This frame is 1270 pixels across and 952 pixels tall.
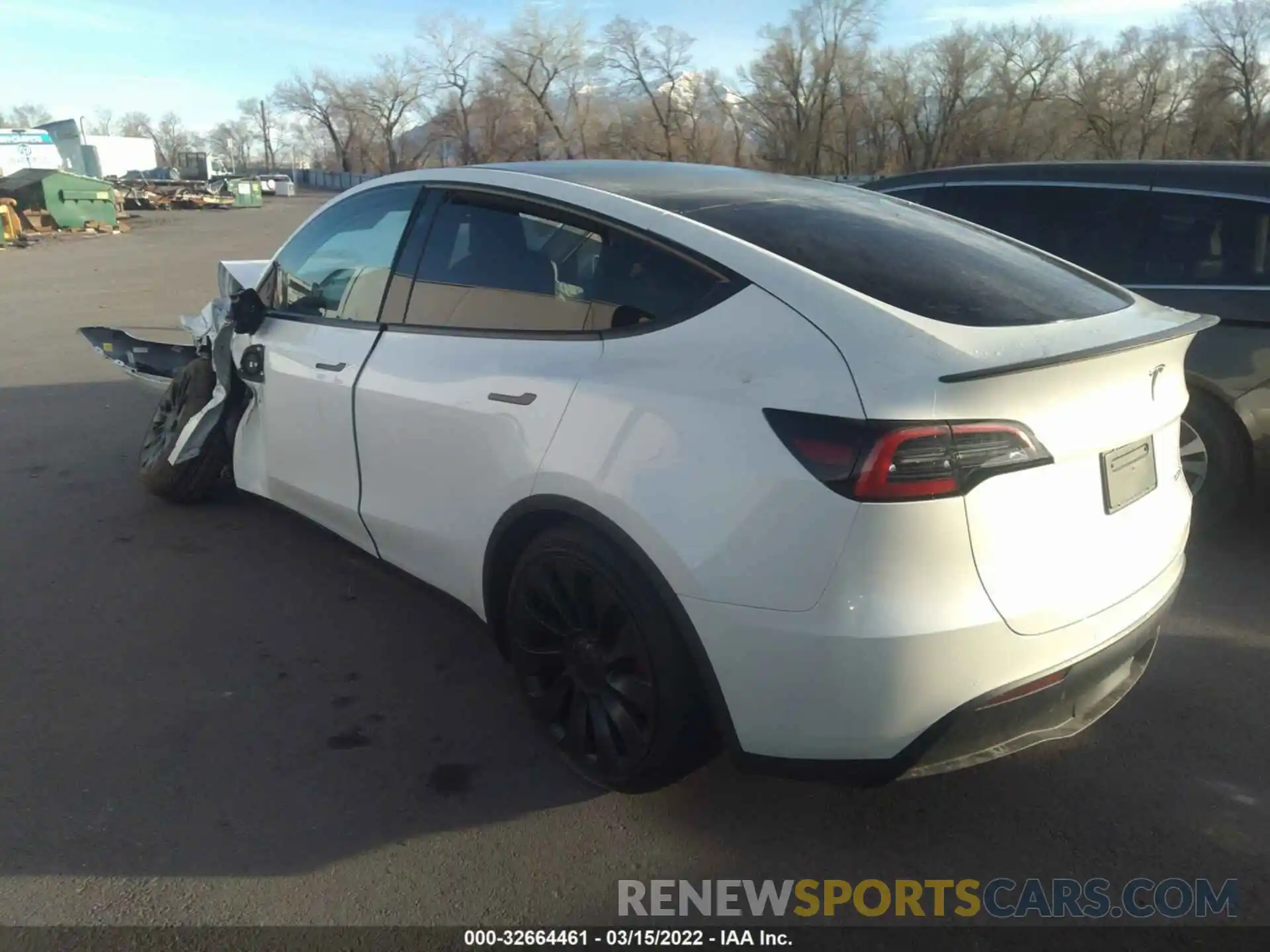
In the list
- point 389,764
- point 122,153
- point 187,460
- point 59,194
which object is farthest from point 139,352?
point 122,153

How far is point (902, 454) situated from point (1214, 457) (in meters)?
3.22

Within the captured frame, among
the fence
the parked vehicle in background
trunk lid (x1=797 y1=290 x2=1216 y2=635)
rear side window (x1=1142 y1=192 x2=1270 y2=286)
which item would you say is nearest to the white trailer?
the parked vehicle in background

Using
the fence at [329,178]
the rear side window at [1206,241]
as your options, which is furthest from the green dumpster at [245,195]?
the rear side window at [1206,241]

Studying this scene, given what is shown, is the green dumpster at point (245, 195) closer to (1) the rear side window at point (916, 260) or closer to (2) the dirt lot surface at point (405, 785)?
(2) the dirt lot surface at point (405, 785)

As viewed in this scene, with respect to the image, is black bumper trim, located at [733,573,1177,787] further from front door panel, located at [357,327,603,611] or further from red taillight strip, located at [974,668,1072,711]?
front door panel, located at [357,327,603,611]

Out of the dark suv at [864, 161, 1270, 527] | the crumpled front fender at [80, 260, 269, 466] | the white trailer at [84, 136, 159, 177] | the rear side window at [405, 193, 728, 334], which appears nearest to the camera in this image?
the rear side window at [405, 193, 728, 334]

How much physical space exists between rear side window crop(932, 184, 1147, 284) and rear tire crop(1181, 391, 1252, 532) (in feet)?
2.45

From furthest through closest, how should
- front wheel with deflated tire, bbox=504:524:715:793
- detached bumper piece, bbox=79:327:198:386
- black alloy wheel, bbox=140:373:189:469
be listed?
detached bumper piece, bbox=79:327:198:386, black alloy wheel, bbox=140:373:189:469, front wheel with deflated tire, bbox=504:524:715:793

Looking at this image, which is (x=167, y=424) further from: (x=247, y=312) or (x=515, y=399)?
(x=515, y=399)

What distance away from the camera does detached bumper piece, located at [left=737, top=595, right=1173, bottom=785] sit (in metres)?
2.21

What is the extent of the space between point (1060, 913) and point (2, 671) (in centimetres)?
356

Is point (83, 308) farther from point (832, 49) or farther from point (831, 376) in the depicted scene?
point (832, 49)

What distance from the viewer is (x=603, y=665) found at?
2.68 metres

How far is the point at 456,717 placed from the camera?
3246 mm
